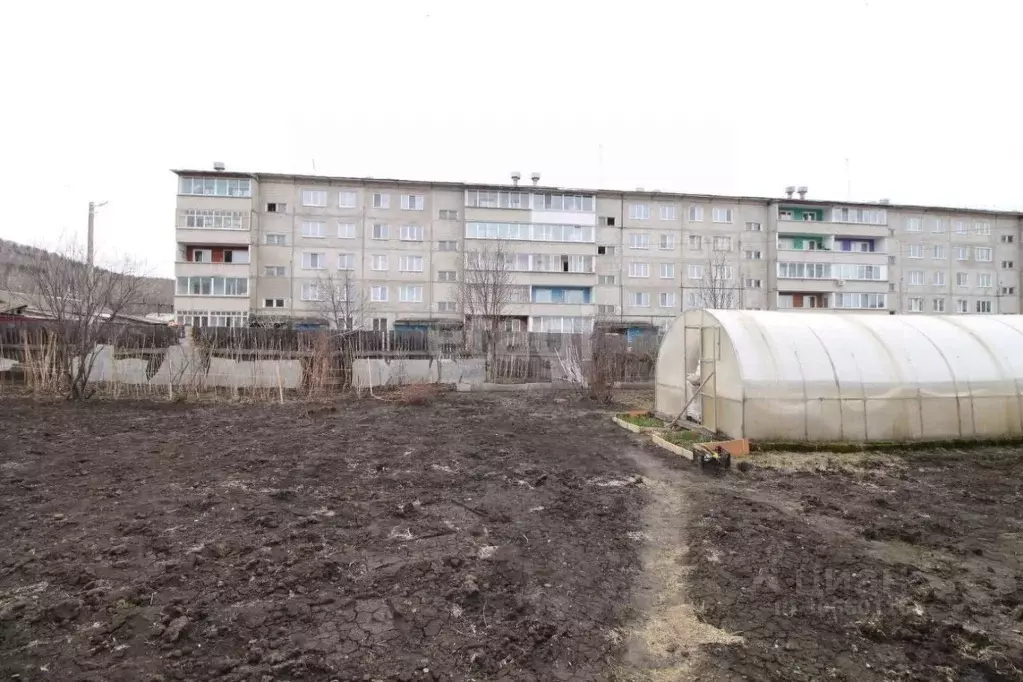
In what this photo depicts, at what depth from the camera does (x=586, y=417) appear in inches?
571

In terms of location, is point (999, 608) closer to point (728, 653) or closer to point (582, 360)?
point (728, 653)

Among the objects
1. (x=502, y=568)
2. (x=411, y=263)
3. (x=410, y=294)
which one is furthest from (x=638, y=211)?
(x=502, y=568)

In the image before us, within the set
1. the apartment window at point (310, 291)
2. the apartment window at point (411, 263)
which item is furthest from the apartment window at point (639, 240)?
the apartment window at point (310, 291)

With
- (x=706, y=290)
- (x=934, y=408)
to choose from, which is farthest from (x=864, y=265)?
(x=934, y=408)

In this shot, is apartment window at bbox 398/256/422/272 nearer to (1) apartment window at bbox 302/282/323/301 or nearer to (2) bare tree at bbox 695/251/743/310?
(1) apartment window at bbox 302/282/323/301

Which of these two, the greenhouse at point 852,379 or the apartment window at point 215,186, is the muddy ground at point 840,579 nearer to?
the greenhouse at point 852,379

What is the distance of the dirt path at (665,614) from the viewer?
3541mm

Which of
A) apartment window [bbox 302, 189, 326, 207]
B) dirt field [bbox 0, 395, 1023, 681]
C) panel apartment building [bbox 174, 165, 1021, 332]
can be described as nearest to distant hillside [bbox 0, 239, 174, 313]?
panel apartment building [bbox 174, 165, 1021, 332]

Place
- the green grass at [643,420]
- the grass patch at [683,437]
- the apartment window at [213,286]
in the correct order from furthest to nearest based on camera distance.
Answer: the apartment window at [213,286] < the green grass at [643,420] < the grass patch at [683,437]

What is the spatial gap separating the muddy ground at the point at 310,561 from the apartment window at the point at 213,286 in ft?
104

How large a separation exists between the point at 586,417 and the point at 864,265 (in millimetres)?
43134

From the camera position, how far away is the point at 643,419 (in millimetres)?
13484

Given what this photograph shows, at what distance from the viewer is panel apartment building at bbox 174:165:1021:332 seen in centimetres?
4009

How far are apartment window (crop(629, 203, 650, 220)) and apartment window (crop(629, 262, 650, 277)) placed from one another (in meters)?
3.85
